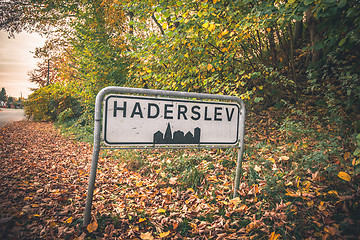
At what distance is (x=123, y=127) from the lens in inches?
75.7

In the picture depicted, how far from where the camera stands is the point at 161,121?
6.75 ft

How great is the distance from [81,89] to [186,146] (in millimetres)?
7623

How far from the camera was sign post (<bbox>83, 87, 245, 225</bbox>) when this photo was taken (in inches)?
73.2

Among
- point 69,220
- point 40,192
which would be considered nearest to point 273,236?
point 69,220

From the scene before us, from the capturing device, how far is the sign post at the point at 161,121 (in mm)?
1861

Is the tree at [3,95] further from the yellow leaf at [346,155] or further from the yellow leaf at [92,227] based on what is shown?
the yellow leaf at [346,155]

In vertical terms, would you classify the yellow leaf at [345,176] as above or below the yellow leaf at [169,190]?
above

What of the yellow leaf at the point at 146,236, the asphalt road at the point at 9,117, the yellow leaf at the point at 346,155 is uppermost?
the yellow leaf at the point at 346,155

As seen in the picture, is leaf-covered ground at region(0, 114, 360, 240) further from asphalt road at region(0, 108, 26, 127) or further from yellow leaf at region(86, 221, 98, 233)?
asphalt road at region(0, 108, 26, 127)

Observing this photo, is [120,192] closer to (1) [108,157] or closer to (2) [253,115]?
(1) [108,157]

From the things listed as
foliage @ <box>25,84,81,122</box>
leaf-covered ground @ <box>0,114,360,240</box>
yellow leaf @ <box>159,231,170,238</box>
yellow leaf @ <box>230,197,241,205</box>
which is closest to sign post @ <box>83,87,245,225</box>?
yellow leaf @ <box>230,197,241,205</box>

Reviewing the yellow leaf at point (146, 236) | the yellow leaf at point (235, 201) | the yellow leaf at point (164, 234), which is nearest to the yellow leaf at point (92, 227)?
the yellow leaf at point (146, 236)

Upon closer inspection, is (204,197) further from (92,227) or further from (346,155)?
(346,155)

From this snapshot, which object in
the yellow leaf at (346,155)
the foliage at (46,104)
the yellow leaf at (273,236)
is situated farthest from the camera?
the foliage at (46,104)
